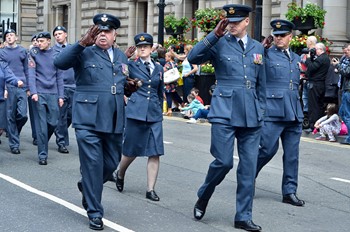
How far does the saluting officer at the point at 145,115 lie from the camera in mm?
9547

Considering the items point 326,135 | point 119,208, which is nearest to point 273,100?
point 119,208

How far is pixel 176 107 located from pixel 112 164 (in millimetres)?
14874

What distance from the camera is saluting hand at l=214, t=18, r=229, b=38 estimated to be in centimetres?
768

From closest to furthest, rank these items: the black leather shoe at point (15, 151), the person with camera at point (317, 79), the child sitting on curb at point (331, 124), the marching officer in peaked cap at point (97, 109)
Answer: the marching officer in peaked cap at point (97, 109) → the black leather shoe at point (15, 151) → the child sitting on curb at point (331, 124) → the person with camera at point (317, 79)

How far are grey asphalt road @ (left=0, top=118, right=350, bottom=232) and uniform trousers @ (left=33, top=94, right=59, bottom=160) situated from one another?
0.38 metres

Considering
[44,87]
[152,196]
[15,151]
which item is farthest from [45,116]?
[152,196]

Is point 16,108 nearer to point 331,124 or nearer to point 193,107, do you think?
point 331,124

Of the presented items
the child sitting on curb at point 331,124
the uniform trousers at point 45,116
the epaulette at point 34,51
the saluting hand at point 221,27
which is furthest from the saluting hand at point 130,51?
the child sitting on curb at point 331,124

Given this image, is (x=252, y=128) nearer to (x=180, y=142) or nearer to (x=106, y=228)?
(x=106, y=228)

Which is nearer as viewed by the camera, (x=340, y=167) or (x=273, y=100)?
(x=273, y=100)

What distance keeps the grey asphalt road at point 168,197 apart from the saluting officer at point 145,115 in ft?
1.61

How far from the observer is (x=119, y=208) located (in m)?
8.95

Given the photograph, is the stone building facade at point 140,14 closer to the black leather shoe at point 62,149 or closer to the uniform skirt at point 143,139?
the black leather shoe at point 62,149

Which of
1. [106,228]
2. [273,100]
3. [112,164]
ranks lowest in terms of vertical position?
[106,228]
